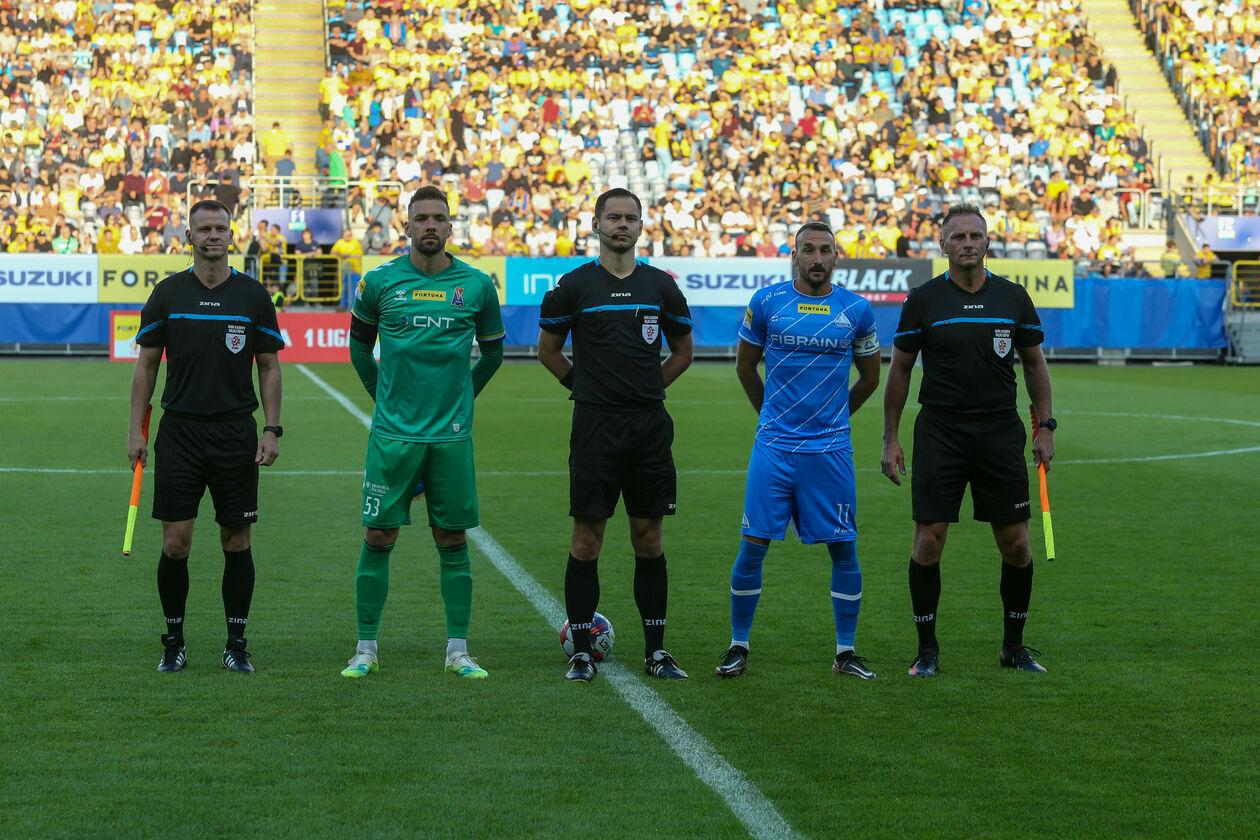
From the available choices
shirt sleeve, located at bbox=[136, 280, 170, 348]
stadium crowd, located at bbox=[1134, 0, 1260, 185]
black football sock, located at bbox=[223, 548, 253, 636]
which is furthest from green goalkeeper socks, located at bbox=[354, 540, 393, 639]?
stadium crowd, located at bbox=[1134, 0, 1260, 185]

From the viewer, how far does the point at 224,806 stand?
16.1 feet

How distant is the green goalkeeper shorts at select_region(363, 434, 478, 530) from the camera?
6.63m

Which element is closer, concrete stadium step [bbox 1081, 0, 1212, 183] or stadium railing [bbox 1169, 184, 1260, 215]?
stadium railing [bbox 1169, 184, 1260, 215]

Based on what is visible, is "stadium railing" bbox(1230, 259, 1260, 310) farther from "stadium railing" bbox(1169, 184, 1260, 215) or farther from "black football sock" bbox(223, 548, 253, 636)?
"black football sock" bbox(223, 548, 253, 636)

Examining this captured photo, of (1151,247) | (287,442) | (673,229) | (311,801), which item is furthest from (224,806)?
(1151,247)

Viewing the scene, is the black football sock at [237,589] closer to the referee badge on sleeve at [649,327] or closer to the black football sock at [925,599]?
the referee badge on sleeve at [649,327]

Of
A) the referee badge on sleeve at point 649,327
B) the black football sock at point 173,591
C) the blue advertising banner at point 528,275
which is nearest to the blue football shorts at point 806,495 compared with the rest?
the referee badge on sleeve at point 649,327

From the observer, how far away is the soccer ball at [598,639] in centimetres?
698

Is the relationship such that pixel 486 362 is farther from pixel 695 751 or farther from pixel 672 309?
pixel 695 751

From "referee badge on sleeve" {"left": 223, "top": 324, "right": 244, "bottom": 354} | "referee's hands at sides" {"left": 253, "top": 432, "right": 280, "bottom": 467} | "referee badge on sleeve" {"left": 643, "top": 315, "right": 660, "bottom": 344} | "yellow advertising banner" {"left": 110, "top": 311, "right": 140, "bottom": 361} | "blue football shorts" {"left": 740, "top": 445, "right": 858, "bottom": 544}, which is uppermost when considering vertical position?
"referee badge on sleeve" {"left": 643, "top": 315, "right": 660, "bottom": 344}

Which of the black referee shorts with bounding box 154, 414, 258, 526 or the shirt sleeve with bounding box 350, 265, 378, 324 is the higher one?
the shirt sleeve with bounding box 350, 265, 378, 324

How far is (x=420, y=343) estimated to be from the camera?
662cm

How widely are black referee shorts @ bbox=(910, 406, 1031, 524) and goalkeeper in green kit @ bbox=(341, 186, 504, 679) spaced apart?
1.91 metres

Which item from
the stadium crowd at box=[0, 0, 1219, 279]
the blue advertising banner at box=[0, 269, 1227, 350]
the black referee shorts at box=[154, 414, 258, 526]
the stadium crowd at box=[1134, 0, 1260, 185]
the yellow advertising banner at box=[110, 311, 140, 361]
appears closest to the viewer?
the black referee shorts at box=[154, 414, 258, 526]
